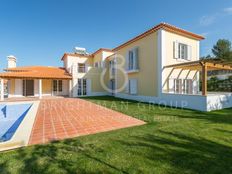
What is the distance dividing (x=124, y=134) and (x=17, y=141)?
11.9ft

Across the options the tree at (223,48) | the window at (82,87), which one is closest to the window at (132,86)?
the window at (82,87)

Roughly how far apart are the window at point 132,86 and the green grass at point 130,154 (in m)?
10.7

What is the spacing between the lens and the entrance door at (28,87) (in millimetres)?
20188

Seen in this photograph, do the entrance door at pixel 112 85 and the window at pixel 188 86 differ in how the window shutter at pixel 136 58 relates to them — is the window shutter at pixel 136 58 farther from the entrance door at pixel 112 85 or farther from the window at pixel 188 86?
the entrance door at pixel 112 85

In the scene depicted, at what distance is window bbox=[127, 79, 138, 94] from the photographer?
15887 mm

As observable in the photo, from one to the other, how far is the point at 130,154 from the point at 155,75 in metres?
10.4

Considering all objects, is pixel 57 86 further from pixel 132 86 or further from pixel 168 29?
pixel 168 29

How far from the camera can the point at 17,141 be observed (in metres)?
4.23

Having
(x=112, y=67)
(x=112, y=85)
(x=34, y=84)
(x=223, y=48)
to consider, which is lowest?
(x=112, y=85)

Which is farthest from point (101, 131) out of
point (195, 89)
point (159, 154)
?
point (195, 89)

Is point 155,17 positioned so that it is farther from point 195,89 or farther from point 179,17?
point 195,89

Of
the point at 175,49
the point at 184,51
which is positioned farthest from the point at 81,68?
the point at 184,51

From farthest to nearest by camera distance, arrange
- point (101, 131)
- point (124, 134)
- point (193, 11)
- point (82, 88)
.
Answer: point (82, 88) → point (193, 11) → point (101, 131) → point (124, 134)

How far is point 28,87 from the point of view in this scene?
2050 centimetres
